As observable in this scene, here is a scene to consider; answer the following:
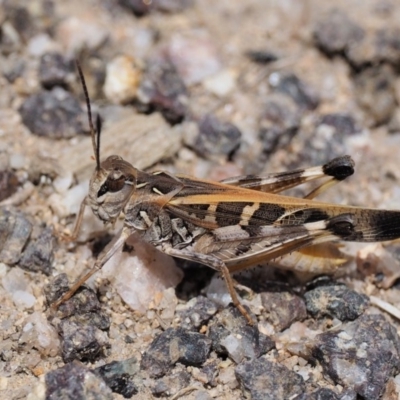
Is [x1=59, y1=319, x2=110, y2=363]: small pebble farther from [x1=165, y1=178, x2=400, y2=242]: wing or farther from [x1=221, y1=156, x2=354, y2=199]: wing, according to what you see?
[x1=221, y1=156, x2=354, y2=199]: wing

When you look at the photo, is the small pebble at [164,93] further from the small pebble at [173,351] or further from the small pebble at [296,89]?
the small pebble at [173,351]

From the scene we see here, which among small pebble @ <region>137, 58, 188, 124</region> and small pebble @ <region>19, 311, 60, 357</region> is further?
small pebble @ <region>137, 58, 188, 124</region>

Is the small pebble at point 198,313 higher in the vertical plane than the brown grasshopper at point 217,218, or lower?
lower

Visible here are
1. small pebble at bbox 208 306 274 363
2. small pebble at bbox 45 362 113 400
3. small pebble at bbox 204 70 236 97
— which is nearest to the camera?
small pebble at bbox 45 362 113 400

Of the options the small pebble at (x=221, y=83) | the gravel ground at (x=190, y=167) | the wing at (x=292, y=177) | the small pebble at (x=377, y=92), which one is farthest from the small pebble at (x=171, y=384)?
the small pebble at (x=377, y=92)

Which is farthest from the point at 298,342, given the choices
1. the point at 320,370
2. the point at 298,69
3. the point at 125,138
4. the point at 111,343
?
the point at 298,69

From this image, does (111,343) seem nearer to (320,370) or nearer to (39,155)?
(320,370)

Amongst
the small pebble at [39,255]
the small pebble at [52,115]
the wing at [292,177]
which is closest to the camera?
the small pebble at [39,255]

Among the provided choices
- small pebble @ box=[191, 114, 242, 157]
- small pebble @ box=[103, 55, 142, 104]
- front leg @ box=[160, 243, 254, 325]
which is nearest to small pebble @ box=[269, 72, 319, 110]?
small pebble @ box=[191, 114, 242, 157]
